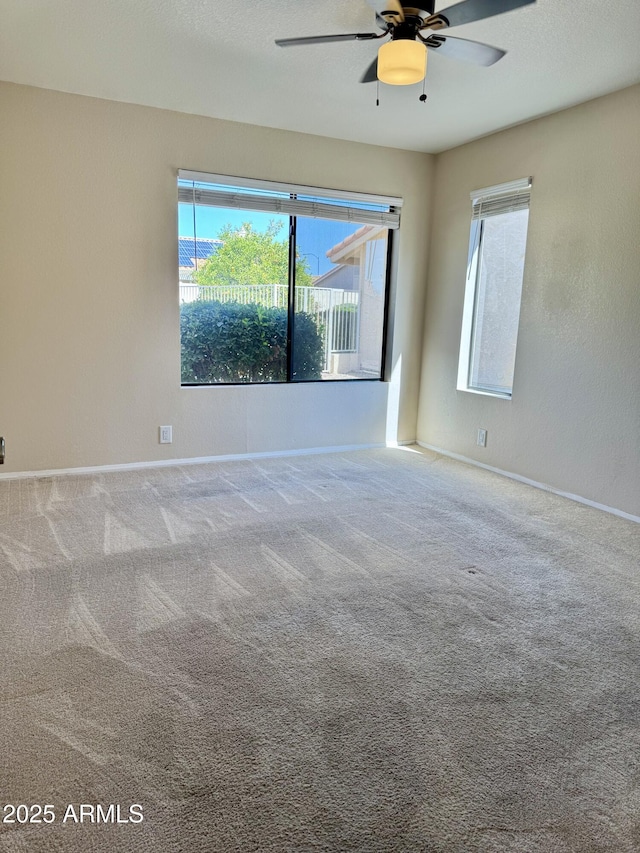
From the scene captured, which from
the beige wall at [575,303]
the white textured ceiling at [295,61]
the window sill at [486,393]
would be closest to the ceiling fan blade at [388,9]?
the white textured ceiling at [295,61]

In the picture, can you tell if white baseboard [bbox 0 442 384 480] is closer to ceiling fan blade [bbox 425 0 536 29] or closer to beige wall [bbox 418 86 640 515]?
beige wall [bbox 418 86 640 515]

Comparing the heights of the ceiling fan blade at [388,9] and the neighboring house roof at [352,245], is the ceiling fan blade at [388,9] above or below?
above

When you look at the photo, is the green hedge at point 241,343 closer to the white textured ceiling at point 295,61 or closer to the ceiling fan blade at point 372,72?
the white textured ceiling at point 295,61

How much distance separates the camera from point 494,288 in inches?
172

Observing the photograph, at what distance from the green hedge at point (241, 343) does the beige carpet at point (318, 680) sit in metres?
1.43

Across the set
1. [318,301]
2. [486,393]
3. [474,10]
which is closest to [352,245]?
[318,301]

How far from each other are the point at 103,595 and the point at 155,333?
228cm

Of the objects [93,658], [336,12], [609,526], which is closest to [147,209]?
[336,12]

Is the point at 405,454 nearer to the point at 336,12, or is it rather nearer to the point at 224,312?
the point at 224,312

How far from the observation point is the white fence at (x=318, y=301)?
168 inches

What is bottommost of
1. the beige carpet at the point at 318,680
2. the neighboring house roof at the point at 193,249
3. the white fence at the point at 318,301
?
the beige carpet at the point at 318,680

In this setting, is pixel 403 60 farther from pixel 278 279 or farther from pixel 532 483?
pixel 532 483

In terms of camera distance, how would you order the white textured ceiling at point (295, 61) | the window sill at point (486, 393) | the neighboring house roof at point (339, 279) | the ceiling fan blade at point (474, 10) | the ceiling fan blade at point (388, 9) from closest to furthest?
the ceiling fan blade at point (474, 10) → the ceiling fan blade at point (388, 9) → the white textured ceiling at point (295, 61) → the window sill at point (486, 393) → the neighboring house roof at point (339, 279)

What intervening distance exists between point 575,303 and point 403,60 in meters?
2.07
